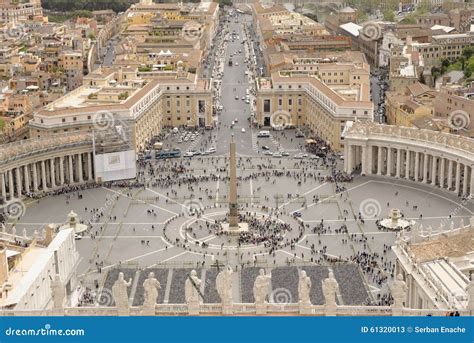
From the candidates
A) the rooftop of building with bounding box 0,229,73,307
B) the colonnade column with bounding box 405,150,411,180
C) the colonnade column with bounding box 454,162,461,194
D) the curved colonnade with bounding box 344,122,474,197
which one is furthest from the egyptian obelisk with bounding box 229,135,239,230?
the colonnade column with bounding box 405,150,411,180

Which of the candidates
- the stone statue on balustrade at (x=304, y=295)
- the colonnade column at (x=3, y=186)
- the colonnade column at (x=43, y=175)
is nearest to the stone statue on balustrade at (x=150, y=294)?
the stone statue on balustrade at (x=304, y=295)

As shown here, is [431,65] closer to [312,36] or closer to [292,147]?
[312,36]

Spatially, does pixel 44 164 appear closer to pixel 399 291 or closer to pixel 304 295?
pixel 304 295

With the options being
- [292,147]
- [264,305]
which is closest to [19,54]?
[292,147]
